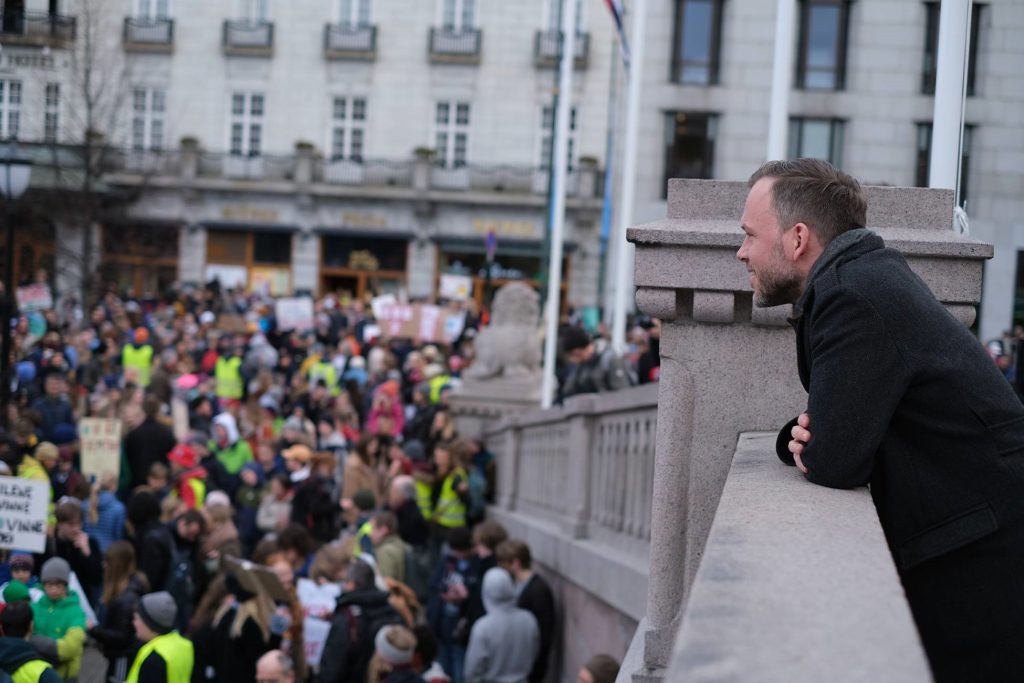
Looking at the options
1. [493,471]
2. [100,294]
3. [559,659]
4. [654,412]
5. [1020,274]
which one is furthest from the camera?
[100,294]

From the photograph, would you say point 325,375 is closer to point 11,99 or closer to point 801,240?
point 11,99

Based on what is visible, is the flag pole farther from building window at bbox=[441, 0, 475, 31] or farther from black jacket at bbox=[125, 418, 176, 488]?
building window at bbox=[441, 0, 475, 31]

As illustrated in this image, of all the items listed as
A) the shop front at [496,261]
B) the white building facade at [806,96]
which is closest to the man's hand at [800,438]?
the white building facade at [806,96]

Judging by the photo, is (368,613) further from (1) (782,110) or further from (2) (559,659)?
(1) (782,110)

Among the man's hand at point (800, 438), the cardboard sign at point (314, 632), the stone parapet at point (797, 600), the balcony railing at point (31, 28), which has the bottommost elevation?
the cardboard sign at point (314, 632)

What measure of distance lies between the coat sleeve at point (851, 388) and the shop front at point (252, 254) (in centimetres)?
4912

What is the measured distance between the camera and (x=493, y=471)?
18.3 metres

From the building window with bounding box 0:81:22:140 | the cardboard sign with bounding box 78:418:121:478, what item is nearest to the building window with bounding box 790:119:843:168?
the cardboard sign with bounding box 78:418:121:478

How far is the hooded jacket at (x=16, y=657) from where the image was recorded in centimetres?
784

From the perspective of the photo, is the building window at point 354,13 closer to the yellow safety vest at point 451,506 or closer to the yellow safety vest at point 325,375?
the yellow safety vest at point 325,375

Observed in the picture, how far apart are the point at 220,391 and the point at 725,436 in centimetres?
2080

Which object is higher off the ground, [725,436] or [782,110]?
[782,110]

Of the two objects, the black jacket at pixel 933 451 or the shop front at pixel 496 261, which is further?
the shop front at pixel 496 261

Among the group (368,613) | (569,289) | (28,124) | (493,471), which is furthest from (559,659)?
(569,289)
